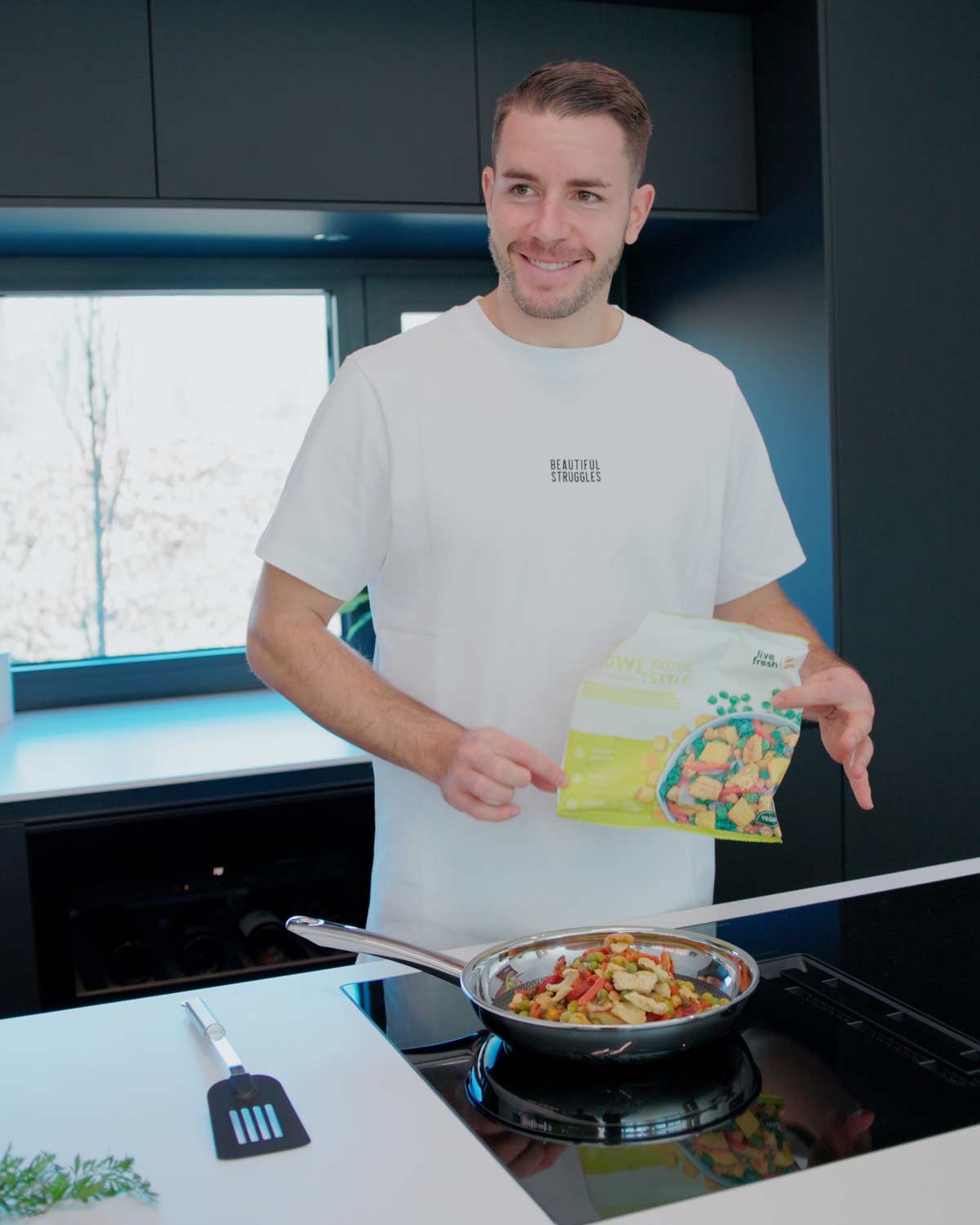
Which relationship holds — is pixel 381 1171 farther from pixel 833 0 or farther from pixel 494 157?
pixel 833 0

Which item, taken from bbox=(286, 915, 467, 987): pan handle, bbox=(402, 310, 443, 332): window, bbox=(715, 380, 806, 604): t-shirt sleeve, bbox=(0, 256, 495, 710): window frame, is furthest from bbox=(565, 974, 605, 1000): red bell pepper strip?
bbox=(402, 310, 443, 332): window

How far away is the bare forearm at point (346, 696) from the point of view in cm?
135

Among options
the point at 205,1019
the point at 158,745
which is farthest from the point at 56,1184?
the point at 158,745

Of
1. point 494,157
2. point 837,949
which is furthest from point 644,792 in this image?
point 494,157

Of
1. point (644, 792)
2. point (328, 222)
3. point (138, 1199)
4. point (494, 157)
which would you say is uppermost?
point (328, 222)

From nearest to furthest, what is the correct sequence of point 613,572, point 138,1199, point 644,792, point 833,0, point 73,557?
point 138,1199
point 644,792
point 613,572
point 833,0
point 73,557

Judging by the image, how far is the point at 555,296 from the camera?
59.5 inches

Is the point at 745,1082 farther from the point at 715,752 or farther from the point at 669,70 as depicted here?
the point at 669,70

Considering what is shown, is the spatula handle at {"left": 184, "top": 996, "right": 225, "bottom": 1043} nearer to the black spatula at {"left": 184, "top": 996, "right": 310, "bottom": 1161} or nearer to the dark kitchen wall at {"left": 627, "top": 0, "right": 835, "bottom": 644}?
the black spatula at {"left": 184, "top": 996, "right": 310, "bottom": 1161}

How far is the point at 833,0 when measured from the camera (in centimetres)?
241

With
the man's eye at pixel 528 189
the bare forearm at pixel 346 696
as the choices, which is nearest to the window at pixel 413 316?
the man's eye at pixel 528 189

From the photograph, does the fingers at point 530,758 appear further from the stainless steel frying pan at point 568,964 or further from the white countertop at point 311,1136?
the white countertop at point 311,1136

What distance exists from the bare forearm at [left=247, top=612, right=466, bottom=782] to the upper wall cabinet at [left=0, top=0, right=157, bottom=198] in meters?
1.16

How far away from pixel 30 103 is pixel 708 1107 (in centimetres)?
200
